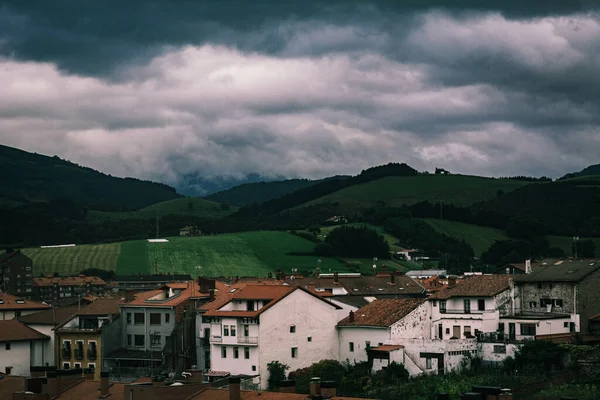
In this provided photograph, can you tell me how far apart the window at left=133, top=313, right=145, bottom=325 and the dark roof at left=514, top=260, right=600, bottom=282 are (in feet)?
97.9

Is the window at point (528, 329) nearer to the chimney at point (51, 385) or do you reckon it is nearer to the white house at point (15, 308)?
the chimney at point (51, 385)

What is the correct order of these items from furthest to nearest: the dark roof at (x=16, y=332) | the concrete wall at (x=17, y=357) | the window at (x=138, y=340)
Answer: the window at (x=138, y=340) → the dark roof at (x=16, y=332) → the concrete wall at (x=17, y=357)

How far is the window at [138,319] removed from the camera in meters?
92.7

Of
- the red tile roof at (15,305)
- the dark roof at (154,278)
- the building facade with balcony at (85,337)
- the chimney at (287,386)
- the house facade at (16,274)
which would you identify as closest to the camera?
the chimney at (287,386)

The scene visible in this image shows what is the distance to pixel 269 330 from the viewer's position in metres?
82.8

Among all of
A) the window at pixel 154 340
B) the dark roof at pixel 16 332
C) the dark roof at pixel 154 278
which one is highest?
the dark roof at pixel 154 278

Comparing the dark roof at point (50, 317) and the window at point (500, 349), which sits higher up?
the dark roof at point (50, 317)

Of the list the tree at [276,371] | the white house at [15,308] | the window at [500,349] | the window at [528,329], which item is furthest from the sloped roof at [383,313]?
the white house at [15,308]

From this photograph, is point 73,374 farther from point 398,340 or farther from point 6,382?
point 398,340

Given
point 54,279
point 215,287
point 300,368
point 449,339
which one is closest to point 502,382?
point 449,339

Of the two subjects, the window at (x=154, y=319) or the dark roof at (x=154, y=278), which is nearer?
the window at (x=154, y=319)

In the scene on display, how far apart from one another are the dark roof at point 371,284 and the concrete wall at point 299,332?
2416 cm

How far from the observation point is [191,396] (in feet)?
163

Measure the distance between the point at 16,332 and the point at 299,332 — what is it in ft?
77.5
